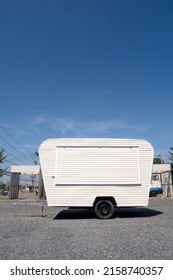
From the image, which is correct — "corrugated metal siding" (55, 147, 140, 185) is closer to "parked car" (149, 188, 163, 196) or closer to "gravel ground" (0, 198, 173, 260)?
"gravel ground" (0, 198, 173, 260)

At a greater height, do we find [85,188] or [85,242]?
[85,188]

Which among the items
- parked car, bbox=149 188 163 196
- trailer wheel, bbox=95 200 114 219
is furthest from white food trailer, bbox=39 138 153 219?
parked car, bbox=149 188 163 196

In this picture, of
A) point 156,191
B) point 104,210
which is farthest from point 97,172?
point 156,191

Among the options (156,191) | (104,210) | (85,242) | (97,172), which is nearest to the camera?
(85,242)

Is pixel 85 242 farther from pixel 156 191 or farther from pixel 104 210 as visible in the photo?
pixel 156 191

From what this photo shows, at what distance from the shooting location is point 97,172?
10664 millimetres

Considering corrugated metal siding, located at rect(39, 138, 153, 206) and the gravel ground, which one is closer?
the gravel ground

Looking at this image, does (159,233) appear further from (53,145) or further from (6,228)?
(53,145)

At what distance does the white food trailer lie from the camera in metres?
10.5

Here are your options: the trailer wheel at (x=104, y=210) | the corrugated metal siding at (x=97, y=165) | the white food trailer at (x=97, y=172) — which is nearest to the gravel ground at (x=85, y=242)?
the white food trailer at (x=97, y=172)

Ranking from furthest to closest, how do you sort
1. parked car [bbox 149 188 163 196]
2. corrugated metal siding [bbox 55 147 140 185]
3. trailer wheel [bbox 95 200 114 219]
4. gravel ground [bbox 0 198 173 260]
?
1. parked car [bbox 149 188 163 196]
2. corrugated metal siding [bbox 55 147 140 185]
3. trailer wheel [bbox 95 200 114 219]
4. gravel ground [bbox 0 198 173 260]

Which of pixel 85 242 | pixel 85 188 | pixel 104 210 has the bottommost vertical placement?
pixel 85 242

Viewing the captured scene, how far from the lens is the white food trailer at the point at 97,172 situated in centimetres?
1045

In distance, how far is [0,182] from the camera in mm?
52688
